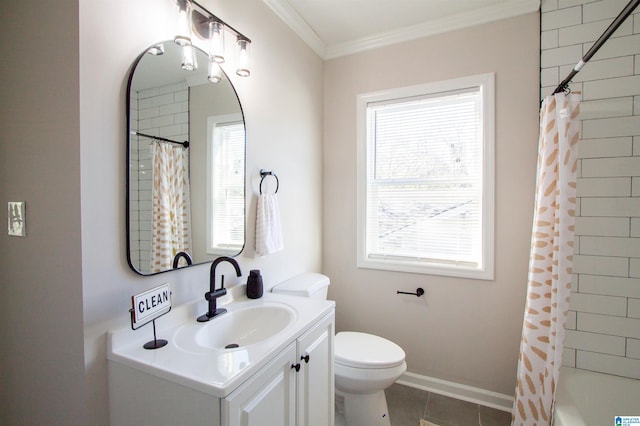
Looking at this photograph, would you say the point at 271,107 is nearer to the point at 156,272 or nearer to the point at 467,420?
the point at 156,272

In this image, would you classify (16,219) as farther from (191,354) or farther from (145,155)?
(191,354)

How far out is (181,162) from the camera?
4.39ft

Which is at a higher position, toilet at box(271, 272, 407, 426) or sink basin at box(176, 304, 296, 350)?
sink basin at box(176, 304, 296, 350)

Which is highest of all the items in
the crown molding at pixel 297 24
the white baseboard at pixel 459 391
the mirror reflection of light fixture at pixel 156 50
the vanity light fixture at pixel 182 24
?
the crown molding at pixel 297 24

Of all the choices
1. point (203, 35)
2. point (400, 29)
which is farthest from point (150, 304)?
point (400, 29)

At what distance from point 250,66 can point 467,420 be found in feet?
8.17

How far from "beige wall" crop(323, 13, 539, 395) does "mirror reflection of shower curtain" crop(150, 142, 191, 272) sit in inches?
52.0

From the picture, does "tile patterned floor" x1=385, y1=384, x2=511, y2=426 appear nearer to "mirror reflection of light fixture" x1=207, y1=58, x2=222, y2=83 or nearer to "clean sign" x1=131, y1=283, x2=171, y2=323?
"clean sign" x1=131, y1=283, x2=171, y2=323

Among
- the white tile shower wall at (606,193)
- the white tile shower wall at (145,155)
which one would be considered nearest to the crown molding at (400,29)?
the white tile shower wall at (606,193)

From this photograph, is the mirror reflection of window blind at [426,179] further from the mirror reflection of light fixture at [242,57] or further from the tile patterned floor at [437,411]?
the mirror reflection of light fixture at [242,57]

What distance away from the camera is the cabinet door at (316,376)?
49.3 inches

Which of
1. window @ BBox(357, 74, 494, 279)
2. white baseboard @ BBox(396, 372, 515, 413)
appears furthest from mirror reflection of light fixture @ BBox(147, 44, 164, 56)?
white baseboard @ BBox(396, 372, 515, 413)

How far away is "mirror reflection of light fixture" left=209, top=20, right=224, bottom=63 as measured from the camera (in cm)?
132

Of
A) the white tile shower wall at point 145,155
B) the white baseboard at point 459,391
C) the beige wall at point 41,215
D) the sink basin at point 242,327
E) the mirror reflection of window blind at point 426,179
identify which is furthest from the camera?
the mirror reflection of window blind at point 426,179
